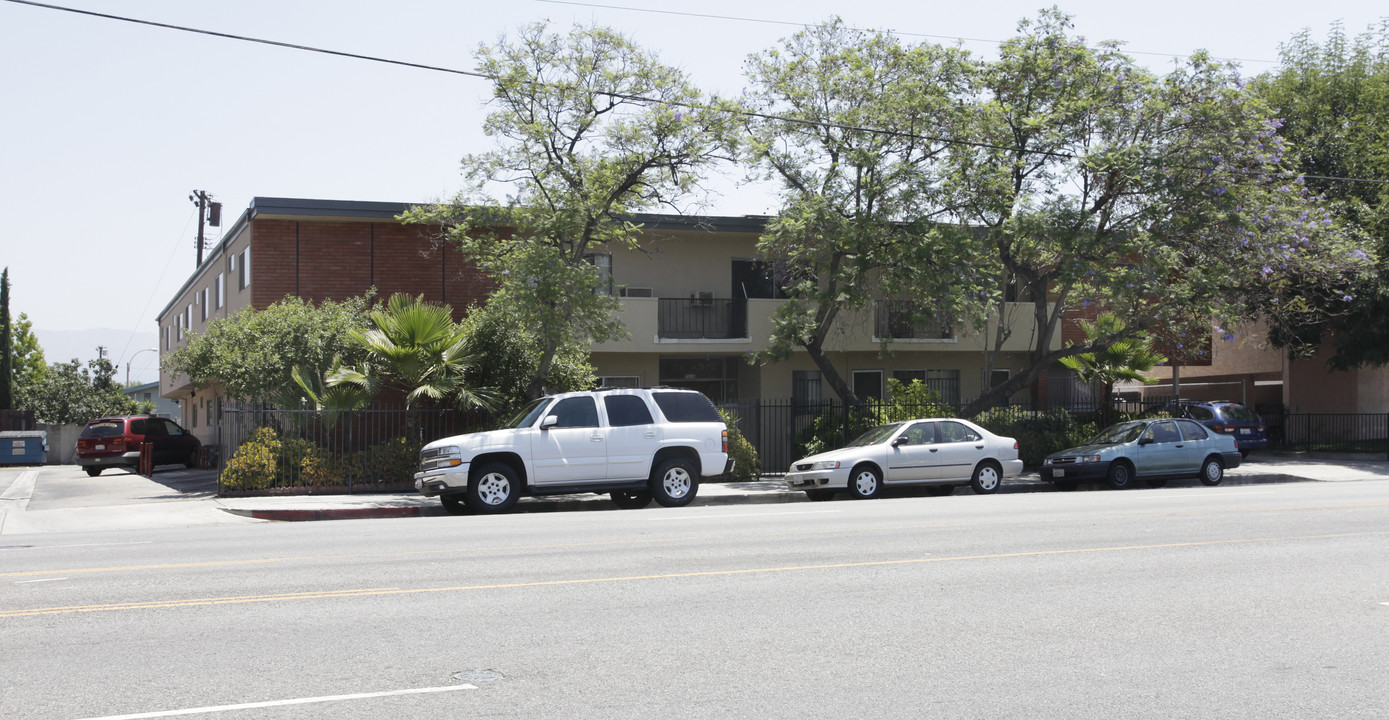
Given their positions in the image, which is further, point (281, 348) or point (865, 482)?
point (281, 348)

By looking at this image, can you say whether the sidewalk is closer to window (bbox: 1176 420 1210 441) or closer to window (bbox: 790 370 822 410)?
window (bbox: 1176 420 1210 441)

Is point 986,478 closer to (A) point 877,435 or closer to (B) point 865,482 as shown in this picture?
(A) point 877,435

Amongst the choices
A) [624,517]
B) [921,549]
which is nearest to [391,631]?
[921,549]

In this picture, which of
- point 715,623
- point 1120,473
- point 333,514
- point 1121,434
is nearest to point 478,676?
point 715,623

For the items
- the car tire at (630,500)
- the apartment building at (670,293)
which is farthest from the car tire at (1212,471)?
the car tire at (630,500)

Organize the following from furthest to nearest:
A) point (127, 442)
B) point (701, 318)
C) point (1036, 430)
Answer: point (127, 442), point (701, 318), point (1036, 430)

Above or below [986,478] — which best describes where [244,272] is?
above

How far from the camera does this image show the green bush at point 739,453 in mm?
22422

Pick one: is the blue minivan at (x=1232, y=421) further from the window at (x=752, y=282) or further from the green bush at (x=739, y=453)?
the green bush at (x=739, y=453)

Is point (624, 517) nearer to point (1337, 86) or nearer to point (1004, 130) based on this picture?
point (1004, 130)

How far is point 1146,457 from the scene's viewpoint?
21.1 metres

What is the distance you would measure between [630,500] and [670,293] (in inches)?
370

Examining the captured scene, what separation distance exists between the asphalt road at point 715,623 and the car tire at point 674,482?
4.61m

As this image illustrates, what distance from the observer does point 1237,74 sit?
72.4ft
